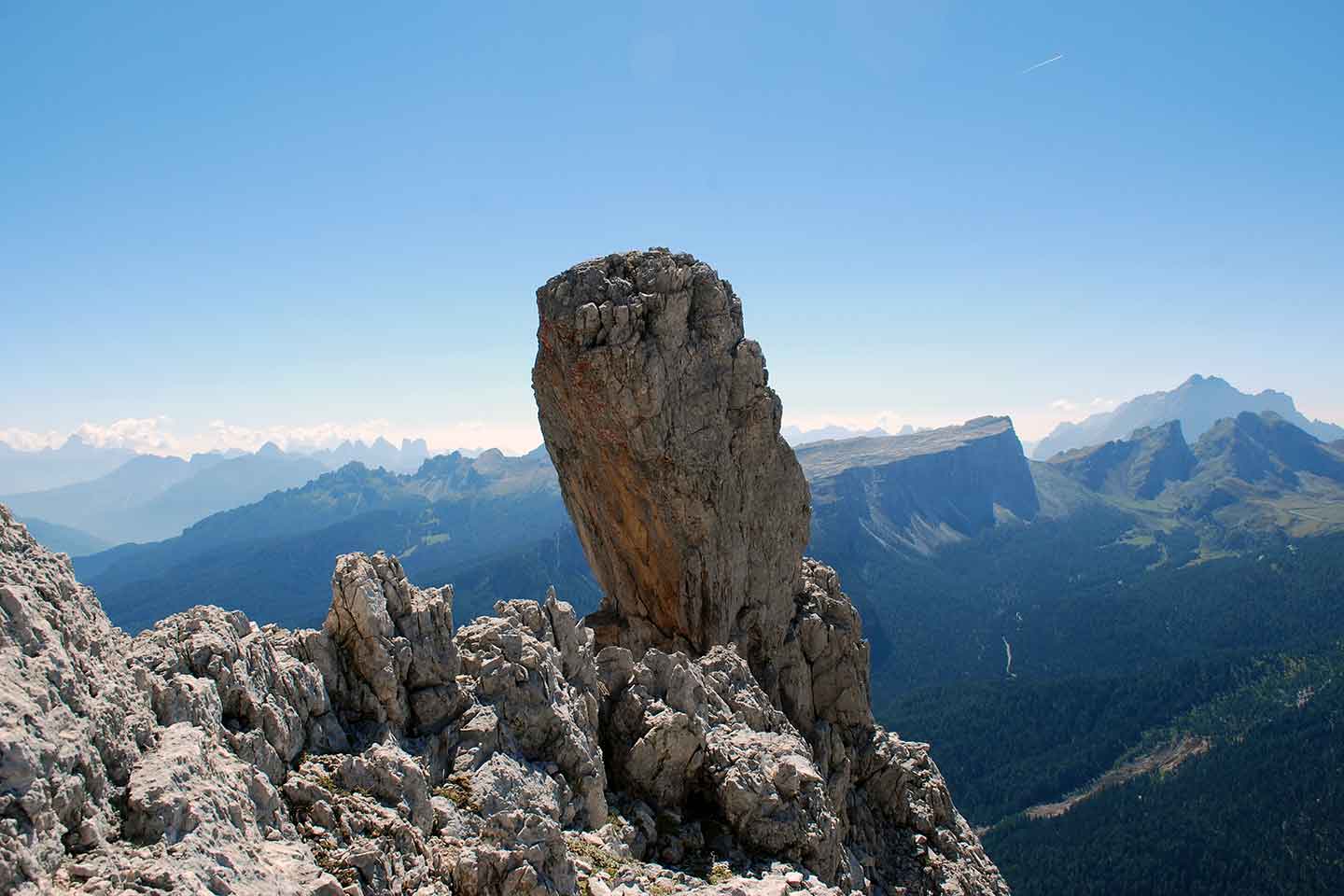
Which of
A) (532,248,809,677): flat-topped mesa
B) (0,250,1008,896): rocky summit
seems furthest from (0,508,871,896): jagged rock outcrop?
(532,248,809,677): flat-topped mesa

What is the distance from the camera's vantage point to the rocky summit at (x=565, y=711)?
53.8 ft

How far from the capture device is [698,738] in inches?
1280

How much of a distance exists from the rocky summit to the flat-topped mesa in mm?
183

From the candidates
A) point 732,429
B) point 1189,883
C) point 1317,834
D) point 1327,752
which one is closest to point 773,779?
point 732,429

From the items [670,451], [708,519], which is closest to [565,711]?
[670,451]

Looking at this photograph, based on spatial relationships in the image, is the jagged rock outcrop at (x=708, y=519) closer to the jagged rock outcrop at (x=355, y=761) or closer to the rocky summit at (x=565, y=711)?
the rocky summit at (x=565, y=711)

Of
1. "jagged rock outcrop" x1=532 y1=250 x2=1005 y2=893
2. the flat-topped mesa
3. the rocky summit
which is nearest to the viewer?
the rocky summit

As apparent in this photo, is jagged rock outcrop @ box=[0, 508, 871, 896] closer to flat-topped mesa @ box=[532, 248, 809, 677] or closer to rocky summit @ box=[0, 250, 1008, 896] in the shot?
rocky summit @ box=[0, 250, 1008, 896]

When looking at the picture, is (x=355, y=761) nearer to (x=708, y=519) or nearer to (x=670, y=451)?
(x=670, y=451)

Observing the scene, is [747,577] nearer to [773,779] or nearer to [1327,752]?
[773,779]

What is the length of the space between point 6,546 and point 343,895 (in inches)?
431

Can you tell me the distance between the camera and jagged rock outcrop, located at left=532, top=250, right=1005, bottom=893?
1806 inches

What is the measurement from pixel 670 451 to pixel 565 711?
65.1ft

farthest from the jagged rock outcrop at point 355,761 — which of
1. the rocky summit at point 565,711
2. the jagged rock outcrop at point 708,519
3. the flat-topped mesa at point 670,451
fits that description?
the flat-topped mesa at point 670,451
